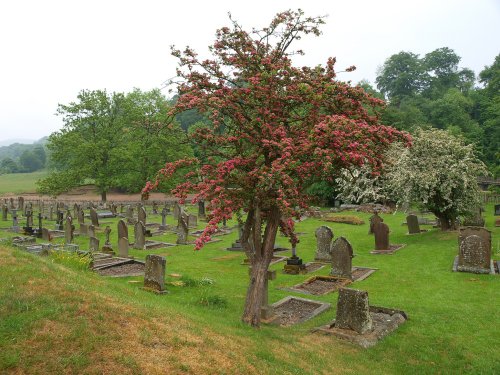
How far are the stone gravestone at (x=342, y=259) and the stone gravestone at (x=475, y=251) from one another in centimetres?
476

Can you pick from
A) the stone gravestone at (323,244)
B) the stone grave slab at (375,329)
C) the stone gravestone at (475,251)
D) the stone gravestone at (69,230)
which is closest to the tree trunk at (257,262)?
the stone grave slab at (375,329)

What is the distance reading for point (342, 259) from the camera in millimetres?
15820

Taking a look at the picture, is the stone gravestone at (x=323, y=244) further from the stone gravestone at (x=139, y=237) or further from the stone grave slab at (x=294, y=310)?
the stone gravestone at (x=139, y=237)

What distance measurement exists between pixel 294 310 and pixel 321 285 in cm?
307

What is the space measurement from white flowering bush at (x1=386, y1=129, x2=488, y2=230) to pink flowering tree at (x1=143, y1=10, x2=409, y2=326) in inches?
503

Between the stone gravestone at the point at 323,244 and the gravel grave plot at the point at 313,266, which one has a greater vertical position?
the stone gravestone at the point at 323,244

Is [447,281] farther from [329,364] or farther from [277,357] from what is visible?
[277,357]

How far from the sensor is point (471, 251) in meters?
16.0

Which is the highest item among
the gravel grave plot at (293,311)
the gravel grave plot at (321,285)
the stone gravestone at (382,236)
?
the stone gravestone at (382,236)

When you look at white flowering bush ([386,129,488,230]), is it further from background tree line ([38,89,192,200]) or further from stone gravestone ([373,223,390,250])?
background tree line ([38,89,192,200])

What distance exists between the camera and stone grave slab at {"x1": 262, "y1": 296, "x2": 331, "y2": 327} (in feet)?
37.6

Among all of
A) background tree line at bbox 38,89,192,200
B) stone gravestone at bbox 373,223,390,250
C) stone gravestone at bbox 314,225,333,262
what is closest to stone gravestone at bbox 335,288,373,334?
stone gravestone at bbox 314,225,333,262

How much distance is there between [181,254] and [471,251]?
548 inches

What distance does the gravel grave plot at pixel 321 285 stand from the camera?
14.5 meters
